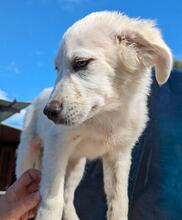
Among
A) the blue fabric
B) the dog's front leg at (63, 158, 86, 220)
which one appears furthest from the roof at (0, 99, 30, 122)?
the dog's front leg at (63, 158, 86, 220)

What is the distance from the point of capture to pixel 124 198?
2250 millimetres

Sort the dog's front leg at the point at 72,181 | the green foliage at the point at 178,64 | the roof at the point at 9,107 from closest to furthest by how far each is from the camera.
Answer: the dog's front leg at the point at 72,181 < the green foliage at the point at 178,64 < the roof at the point at 9,107

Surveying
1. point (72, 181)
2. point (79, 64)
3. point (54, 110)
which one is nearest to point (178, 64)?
point (72, 181)

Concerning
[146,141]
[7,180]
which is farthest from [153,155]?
[7,180]

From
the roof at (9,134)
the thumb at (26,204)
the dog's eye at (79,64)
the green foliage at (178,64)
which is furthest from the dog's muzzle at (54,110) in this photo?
the roof at (9,134)

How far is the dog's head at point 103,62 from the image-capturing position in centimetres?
195

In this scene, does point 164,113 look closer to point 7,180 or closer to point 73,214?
point 73,214

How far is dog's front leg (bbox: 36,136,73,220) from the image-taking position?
200 cm

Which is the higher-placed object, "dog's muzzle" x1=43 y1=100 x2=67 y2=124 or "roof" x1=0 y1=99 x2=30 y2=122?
"roof" x1=0 y1=99 x2=30 y2=122

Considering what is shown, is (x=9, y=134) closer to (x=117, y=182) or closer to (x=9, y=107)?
(x=9, y=107)

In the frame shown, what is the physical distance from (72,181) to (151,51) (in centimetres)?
86

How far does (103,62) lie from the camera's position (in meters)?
2.03

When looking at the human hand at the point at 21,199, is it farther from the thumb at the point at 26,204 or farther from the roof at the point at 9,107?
the roof at the point at 9,107

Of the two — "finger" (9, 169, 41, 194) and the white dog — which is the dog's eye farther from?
"finger" (9, 169, 41, 194)
